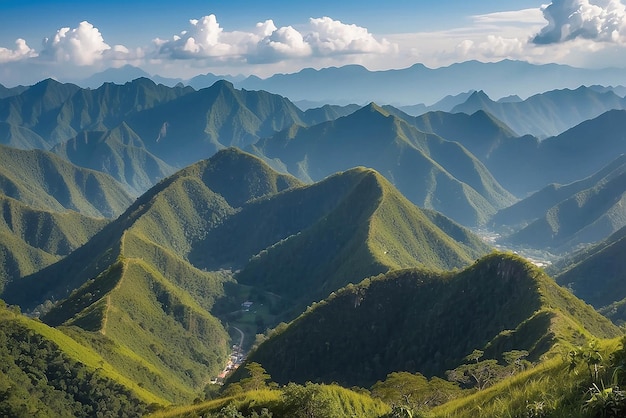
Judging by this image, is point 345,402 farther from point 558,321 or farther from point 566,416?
point 558,321

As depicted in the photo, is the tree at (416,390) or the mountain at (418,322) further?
the mountain at (418,322)

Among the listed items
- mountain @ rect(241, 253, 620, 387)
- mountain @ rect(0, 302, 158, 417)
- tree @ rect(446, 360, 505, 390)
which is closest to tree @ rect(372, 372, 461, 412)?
tree @ rect(446, 360, 505, 390)

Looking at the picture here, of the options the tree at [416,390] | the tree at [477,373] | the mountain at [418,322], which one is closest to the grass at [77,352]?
the mountain at [418,322]

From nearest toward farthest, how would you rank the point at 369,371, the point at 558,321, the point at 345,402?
the point at 345,402, the point at 558,321, the point at 369,371

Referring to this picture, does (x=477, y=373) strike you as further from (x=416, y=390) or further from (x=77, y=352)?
(x=77, y=352)

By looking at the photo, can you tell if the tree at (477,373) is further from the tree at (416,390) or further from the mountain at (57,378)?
the mountain at (57,378)

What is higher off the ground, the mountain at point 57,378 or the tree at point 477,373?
the tree at point 477,373

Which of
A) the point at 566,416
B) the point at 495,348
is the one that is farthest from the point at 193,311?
the point at 566,416

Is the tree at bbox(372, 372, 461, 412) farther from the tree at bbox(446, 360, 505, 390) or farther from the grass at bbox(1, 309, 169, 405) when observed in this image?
the grass at bbox(1, 309, 169, 405)
